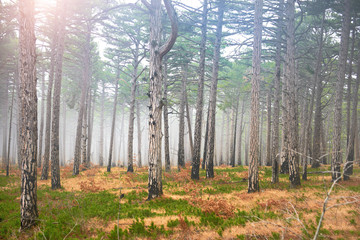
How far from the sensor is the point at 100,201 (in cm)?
820

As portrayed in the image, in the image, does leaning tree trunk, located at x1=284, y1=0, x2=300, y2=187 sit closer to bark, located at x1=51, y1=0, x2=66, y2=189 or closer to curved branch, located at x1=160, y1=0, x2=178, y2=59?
curved branch, located at x1=160, y1=0, x2=178, y2=59

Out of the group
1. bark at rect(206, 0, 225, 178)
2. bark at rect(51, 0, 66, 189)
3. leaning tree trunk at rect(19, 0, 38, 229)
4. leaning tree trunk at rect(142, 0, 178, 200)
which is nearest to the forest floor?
leaning tree trunk at rect(19, 0, 38, 229)

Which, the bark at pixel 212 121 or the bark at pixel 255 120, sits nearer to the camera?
the bark at pixel 255 120

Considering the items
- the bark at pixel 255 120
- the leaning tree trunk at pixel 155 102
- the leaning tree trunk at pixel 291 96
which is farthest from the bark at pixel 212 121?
the leaning tree trunk at pixel 155 102

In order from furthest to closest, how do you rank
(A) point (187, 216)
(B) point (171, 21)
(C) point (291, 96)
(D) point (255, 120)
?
(C) point (291, 96)
(D) point (255, 120)
(B) point (171, 21)
(A) point (187, 216)

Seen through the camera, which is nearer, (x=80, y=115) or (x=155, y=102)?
(x=155, y=102)

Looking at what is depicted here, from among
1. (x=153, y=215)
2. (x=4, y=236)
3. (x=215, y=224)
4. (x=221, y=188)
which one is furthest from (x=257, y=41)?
(x=4, y=236)

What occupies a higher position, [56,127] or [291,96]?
[291,96]

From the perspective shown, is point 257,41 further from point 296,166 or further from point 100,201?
→ point 100,201

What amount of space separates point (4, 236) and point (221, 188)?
319 inches

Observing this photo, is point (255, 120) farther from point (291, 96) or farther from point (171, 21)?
point (171, 21)

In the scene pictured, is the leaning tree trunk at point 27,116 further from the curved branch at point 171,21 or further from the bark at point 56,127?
the bark at point 56,127

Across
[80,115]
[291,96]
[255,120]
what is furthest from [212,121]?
[80,115]

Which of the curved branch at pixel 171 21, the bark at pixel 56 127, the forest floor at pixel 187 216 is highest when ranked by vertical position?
the curved branch at pixel 171 21
